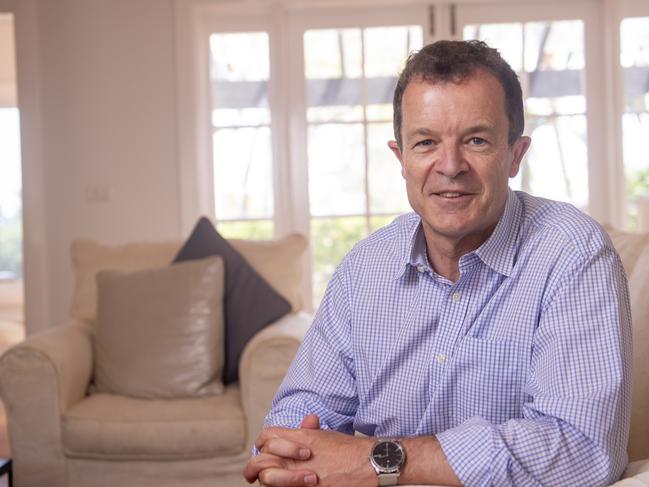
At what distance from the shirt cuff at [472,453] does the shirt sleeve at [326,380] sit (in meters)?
0.37

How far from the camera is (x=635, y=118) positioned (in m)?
4.86

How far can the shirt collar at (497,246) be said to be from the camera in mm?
1425

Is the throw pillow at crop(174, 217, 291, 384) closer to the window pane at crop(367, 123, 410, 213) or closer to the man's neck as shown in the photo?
the man's neck

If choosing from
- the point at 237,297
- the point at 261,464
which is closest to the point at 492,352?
the point at 261,464

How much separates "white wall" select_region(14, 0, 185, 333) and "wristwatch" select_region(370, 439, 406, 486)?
147 inches

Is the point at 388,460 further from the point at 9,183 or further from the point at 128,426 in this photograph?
the point at 9,183

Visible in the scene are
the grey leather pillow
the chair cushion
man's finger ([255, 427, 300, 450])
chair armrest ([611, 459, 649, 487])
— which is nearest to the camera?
chair armrest ([611, 459, 649, 487])

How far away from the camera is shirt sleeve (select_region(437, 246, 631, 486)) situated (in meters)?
1.23

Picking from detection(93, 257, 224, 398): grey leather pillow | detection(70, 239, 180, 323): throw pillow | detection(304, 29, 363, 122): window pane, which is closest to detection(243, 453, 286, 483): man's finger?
detection(93, 257, 224, 398): grey leather pillow

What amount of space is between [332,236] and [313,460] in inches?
144

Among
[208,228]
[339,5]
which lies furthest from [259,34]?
[208,228]

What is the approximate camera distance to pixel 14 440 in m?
2.82

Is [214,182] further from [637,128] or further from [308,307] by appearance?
[637,128]

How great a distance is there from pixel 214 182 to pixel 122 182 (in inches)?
19.9
